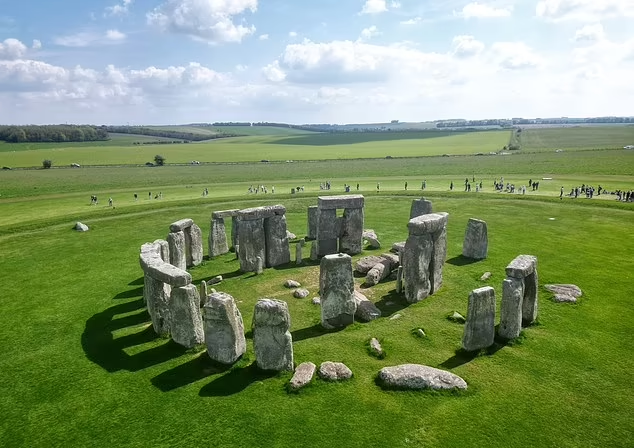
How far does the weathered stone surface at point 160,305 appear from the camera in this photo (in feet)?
48.0

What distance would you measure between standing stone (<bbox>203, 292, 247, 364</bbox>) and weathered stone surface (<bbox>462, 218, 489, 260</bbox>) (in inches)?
540

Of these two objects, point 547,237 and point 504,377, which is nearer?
point 504,377

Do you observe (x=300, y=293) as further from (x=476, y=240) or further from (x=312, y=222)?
(x=476, y=240)

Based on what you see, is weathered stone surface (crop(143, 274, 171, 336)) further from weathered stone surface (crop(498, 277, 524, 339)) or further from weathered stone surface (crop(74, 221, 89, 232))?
weathered stone surface (crop(74, 221, 89, 232))

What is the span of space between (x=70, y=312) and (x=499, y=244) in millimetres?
21309

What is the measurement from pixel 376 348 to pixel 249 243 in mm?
9466

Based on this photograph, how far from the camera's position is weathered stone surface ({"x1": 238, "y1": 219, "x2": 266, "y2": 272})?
2086cm

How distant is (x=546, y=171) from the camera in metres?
65.9

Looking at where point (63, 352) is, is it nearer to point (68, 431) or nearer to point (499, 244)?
point (68, 431)

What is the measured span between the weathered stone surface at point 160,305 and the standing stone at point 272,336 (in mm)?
3964

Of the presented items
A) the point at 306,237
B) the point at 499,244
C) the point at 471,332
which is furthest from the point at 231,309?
the point at 499,244

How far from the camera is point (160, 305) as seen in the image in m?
14.7

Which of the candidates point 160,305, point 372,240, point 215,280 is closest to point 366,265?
point 372,240

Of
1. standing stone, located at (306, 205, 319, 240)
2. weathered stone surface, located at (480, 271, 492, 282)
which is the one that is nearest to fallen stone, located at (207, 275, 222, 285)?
standing stone, located at (306, 205, 319, 240)
